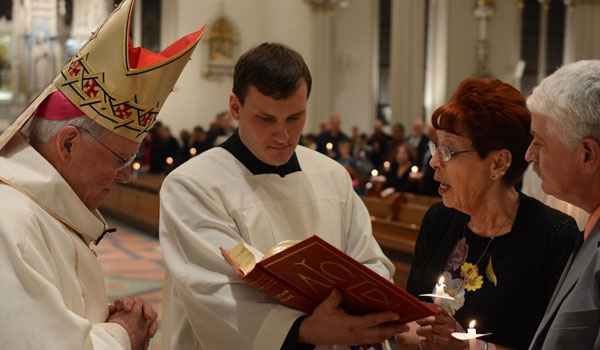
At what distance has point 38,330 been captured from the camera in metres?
1.60

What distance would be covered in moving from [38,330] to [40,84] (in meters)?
20.5

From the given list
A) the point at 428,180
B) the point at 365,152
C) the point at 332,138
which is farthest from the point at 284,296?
the point at 332,138

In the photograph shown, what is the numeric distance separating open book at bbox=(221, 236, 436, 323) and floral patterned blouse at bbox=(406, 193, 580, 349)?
15.3 inches

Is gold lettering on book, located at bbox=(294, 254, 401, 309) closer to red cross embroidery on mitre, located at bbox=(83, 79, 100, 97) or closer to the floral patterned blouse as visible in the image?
the floral patterned blouse

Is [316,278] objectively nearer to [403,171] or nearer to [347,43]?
[403,171]

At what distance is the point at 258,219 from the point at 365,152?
10.8 m

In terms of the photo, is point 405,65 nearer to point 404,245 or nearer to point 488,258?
point 404,245

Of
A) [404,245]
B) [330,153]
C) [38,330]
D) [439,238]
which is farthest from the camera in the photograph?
[330,153]

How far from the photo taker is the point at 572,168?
6.19 feet

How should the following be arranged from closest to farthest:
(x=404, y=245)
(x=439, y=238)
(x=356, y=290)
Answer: (x=356, y=290)
(x=439, y=238)
(x=404, y=245)

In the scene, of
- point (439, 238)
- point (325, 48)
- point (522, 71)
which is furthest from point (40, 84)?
point (439, 238)

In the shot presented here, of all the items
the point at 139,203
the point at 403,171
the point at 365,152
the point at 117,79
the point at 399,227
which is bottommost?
the point at 139,203

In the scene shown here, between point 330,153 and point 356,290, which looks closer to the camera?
point 356,290

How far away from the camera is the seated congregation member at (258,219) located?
219 cm
